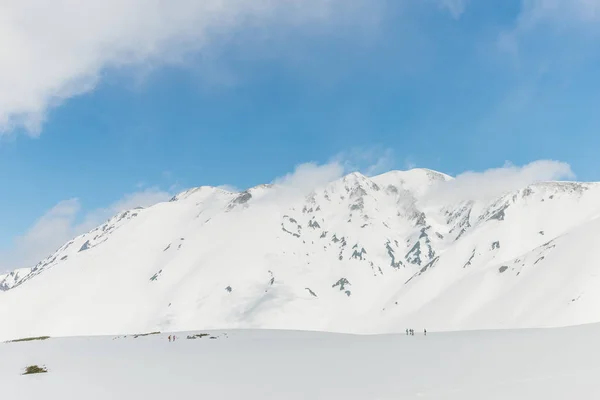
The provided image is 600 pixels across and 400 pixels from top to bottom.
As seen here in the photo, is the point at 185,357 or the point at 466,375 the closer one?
the point at 466,375

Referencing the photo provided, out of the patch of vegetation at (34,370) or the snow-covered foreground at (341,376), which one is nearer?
the snow-covered foreground at (341,376)

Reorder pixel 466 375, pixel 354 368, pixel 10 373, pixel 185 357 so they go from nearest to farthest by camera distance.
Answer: pixel 466 375 < pixel 354 368 < pixel 10 373 < pixel 185 357

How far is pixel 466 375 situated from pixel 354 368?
5.94 metres

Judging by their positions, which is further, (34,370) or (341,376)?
(34,370)

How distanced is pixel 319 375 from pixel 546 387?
9.45 meters

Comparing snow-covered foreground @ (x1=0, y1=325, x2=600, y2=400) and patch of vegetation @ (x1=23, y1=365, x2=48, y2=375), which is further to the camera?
patch of vegetation @ (x1=23, y1=365, x2=48, y2=375)

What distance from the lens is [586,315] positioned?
189m

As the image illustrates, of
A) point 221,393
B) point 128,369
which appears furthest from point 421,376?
point 128,369

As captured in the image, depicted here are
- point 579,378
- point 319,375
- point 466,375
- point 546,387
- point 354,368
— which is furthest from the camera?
point 354,368

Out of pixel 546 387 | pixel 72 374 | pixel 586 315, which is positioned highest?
pixel 586 315

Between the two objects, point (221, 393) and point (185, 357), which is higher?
point (185, 357)

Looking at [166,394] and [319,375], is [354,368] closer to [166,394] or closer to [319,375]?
[319,375]

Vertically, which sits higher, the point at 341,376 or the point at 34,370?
the point at 34,370

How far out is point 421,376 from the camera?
18781 millimetres
